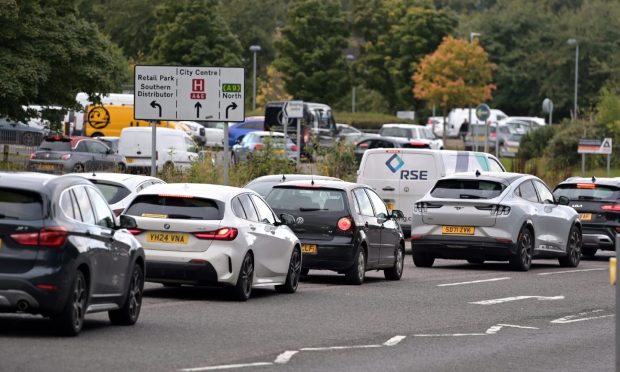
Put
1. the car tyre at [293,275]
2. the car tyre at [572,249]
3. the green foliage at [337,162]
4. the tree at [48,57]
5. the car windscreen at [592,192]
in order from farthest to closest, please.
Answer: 1. the green foliage at [337,162]
2. the tree at [48,57]
3. the car windscreen at [592,192]
4. the car tyre at [572,249]
5. the car tyre at [293,275]

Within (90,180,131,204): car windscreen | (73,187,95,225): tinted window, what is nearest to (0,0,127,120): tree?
(90,180,131,204): car windscreen

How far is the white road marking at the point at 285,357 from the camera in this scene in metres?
12.7

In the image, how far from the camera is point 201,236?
18.1 meters

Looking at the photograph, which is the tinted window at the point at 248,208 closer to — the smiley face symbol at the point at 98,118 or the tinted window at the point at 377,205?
the tinted window at the point at 377,205

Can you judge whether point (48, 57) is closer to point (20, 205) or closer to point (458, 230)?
point (458, 230)

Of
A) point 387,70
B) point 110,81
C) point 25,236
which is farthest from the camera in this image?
point 387,70

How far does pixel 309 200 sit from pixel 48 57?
22.9m

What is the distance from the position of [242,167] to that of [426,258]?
13.8m

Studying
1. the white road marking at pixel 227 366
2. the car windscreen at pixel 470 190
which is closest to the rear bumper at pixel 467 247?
the car windscreen at pixel 470 190

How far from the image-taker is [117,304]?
14.8 m

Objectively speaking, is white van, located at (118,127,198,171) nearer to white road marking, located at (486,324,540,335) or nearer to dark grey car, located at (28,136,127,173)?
dark grey car, located at (28,136,127,173)

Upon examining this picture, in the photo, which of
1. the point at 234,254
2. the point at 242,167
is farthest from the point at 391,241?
the point at 242,167

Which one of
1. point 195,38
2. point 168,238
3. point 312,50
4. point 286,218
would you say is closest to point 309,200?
point 286,218

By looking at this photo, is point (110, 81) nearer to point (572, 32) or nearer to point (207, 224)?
point (207, 224)
